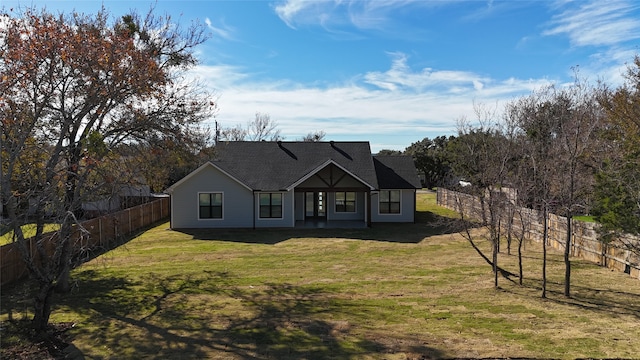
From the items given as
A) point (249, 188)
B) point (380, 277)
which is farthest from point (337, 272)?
point (249, 188)

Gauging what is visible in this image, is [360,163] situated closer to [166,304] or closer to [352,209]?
[352,209]

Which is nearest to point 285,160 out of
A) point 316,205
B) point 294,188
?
point 294,188

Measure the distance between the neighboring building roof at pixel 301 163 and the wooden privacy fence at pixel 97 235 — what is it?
301 centimetres

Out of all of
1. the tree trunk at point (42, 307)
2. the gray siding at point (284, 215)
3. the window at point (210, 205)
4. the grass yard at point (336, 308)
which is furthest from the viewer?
the gray siding at point (284, 215)

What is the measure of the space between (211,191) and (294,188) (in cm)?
498

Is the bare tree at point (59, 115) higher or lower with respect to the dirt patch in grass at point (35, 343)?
higher

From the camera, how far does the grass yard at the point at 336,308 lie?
323 inches

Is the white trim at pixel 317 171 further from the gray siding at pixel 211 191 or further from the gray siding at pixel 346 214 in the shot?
the gray siding at pixel 346 214

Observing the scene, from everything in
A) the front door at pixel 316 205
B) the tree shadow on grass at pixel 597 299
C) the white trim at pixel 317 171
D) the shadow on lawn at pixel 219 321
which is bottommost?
the shadow on lawn at pixel 219 321

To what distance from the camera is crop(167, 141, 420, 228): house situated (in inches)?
990

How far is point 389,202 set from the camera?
2753cm

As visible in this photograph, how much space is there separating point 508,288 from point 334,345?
22.2ft

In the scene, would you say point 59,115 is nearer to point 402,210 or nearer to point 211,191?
point 211,191

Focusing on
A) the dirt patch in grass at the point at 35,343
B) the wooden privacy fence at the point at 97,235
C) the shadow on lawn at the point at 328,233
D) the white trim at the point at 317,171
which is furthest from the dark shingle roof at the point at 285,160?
the dirt patch in grass at the point at 35,343
